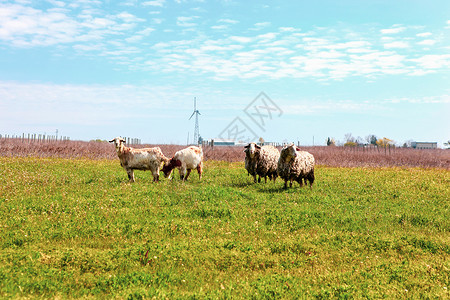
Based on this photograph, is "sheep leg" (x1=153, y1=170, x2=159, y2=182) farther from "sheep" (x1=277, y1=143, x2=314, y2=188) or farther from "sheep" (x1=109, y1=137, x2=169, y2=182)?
"sheep" (x1=277, y1=143, x2=314, y2=188)

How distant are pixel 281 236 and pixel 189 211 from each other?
394 cm

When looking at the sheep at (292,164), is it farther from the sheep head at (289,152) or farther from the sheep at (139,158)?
the sheep at (139,158)

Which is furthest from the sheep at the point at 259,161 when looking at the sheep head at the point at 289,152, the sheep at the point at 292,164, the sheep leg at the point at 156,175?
the sheep leg at the point at 156,175

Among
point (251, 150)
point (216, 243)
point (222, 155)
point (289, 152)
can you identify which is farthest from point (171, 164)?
point (222, 155)

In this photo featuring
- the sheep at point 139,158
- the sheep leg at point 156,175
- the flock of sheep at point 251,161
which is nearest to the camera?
the flock of sheep at point 251,161

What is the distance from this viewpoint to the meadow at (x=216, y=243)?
318 inches

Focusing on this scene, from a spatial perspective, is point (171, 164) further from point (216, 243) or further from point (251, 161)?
point (216, 243)

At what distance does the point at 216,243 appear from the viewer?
10.8 meters

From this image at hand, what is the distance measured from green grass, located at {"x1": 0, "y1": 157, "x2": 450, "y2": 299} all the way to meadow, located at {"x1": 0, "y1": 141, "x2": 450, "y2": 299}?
33 millimetres

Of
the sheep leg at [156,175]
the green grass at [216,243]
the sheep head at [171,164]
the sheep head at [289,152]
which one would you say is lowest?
the green grass at [216,243]

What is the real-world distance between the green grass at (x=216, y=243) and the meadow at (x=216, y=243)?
0.11ft

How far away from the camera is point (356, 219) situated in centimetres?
1427

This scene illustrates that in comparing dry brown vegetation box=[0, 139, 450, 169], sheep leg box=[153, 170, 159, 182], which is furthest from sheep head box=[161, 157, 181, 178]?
dry brown vegetation box=[0, 139, 450, 169]

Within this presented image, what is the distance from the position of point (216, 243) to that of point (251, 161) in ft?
41.6
